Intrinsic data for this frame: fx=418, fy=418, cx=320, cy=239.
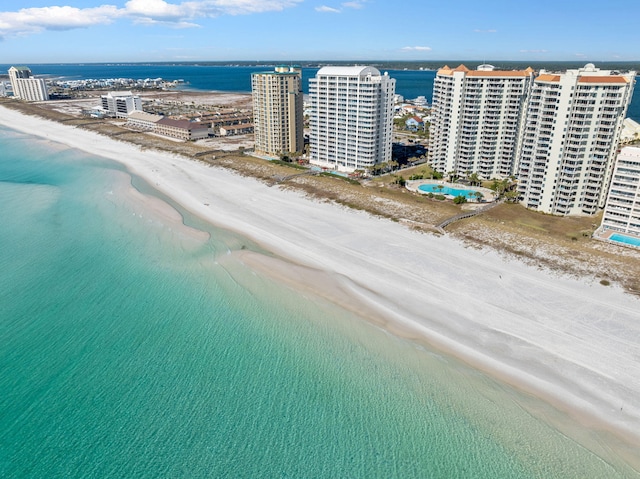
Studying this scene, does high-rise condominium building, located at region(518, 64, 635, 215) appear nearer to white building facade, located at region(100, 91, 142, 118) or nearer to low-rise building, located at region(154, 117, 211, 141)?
low-rise building, located at region(154, 117, 211, 141)

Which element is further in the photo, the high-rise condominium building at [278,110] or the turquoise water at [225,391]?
the high-rise condominium building at [278,110]

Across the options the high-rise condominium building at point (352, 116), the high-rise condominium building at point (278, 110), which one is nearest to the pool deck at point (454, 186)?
the high-rise condominium building at point (352, 116)

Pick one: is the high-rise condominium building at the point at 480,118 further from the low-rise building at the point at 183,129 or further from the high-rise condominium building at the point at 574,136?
the low-rise building at the point at 183,129

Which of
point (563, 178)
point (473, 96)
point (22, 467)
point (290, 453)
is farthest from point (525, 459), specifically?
point (473, 96)

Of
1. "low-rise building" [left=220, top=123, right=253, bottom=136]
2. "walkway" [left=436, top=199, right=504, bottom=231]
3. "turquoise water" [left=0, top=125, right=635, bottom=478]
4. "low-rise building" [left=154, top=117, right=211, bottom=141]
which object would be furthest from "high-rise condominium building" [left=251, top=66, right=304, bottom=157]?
"turquoise water" [left=0, top=125, right=635, bottom=478]

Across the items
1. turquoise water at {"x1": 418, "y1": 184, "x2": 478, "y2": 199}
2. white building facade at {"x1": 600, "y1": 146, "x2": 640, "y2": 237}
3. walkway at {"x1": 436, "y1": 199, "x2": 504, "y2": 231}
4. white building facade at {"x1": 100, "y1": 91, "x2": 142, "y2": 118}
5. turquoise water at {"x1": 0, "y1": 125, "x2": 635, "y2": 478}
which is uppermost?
white building facade at {"x1": 100, "y1": 91, "x2": 142, "y2": 118}

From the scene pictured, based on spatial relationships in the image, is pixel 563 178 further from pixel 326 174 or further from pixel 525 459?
pixel 525 459
